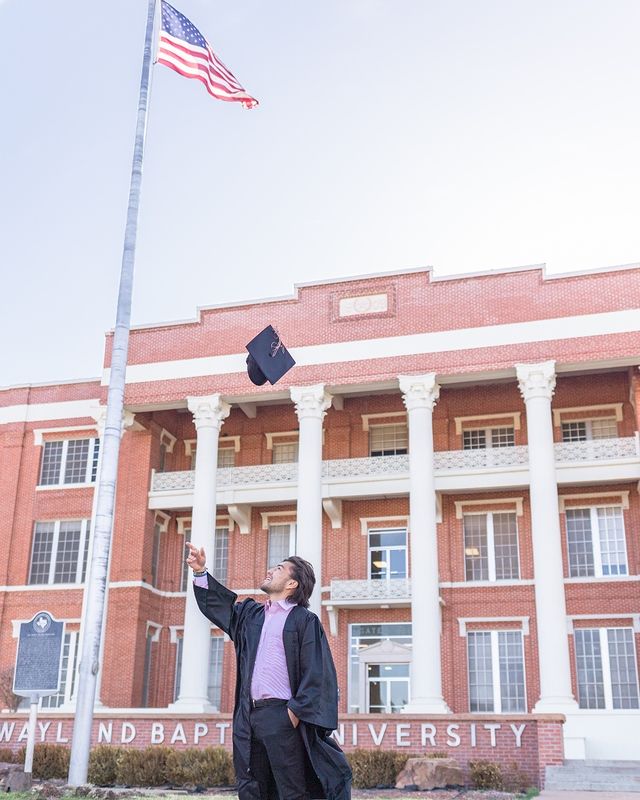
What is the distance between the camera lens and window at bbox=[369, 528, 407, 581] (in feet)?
100

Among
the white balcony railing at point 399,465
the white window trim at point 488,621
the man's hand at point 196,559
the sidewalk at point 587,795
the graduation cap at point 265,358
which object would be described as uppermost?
the white balcony railing at point 399,465

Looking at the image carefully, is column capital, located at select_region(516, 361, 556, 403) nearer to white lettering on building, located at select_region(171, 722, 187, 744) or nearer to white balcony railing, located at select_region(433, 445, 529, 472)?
white balcony railing, located at select_region(433, 445, 529, 472)

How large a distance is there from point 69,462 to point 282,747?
2899 centimetres

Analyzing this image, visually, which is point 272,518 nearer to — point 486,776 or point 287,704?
point 486,776

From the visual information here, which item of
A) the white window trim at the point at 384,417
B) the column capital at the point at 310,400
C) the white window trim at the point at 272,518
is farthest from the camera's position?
the white window trim at the point at 272,518

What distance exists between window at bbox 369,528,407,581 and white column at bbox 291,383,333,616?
81.4 inches

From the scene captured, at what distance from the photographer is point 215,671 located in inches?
1234

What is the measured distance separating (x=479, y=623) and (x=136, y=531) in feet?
36.4

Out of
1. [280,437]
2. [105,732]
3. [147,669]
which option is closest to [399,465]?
[280,437]

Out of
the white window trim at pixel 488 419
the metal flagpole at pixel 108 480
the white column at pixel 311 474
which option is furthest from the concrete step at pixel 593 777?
the white window trim at pixel 488 419

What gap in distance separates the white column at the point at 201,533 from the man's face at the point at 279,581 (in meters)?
19.9

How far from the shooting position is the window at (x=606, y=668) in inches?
1072

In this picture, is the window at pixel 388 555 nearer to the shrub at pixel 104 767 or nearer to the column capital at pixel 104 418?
the column capital at pixel 104 418

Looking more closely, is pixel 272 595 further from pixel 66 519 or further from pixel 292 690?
pixel 66 519
